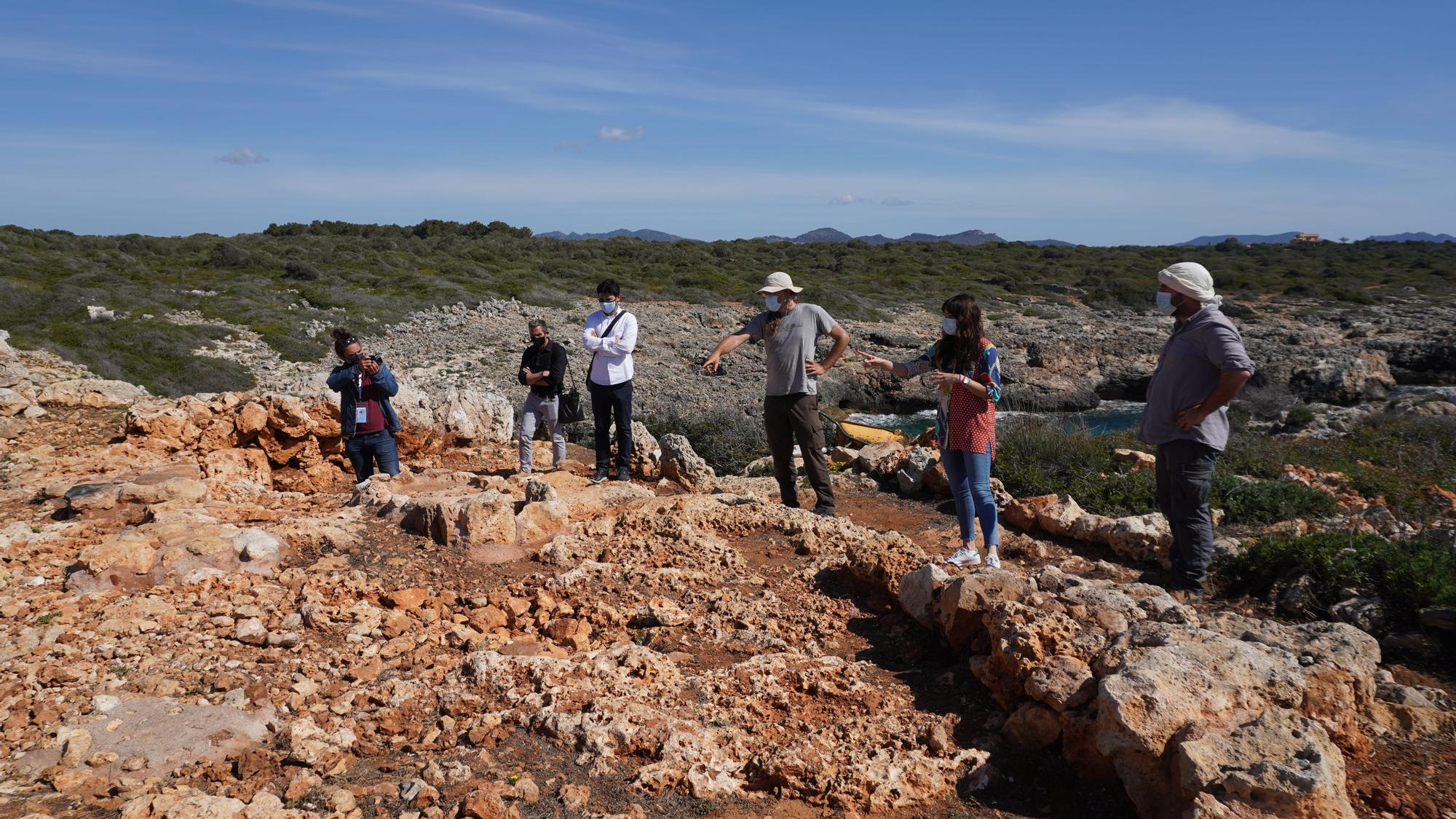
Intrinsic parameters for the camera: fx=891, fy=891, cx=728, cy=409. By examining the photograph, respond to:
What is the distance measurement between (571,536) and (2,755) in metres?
2.88

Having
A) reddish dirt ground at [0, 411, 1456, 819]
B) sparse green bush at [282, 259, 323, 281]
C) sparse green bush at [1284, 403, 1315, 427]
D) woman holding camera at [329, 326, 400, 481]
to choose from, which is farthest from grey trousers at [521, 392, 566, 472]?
sparse green bush at [282, 259, 323, 281]

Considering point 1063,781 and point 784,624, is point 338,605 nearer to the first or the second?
point 784,624

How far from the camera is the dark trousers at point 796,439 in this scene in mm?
6230

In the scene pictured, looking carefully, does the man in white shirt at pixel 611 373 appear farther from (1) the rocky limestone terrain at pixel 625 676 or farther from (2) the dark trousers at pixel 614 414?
(1) the rocky limestone terrain at pixel 625 676

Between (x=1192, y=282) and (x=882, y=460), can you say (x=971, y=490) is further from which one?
(x=882, y=460)

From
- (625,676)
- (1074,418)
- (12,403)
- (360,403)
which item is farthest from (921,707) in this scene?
(1074,418)

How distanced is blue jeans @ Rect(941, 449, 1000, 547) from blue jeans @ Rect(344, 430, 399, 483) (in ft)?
14.4

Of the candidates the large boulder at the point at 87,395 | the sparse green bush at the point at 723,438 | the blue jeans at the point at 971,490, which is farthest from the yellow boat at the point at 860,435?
the large boulder at the point at 87,395

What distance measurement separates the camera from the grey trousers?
→ 25.9ft

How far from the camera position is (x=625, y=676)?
4020 mm

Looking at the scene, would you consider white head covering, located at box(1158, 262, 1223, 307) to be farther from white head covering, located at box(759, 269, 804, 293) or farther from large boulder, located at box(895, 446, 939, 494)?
large boulder, located at box(895, 446, 939, 494)

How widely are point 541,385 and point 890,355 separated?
2128 centimetres

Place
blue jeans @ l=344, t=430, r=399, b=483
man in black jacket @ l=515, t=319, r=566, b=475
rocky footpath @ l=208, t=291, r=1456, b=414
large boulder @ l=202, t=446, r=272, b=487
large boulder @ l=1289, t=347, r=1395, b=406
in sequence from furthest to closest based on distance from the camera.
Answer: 1. large boulder @ l=1289, t=347, r=1395, b=406
2. rocky footpath @ l=208, t=291, r=1456, b=414
3. man in black jacket @ l=515, t=319, r=566, b=475
4. large boulder @ l=202, t=446, r=272, b=487
5. blue jeans @ l=344, t=430, r=399, b=483

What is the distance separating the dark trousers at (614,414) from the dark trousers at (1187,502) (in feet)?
13.1
